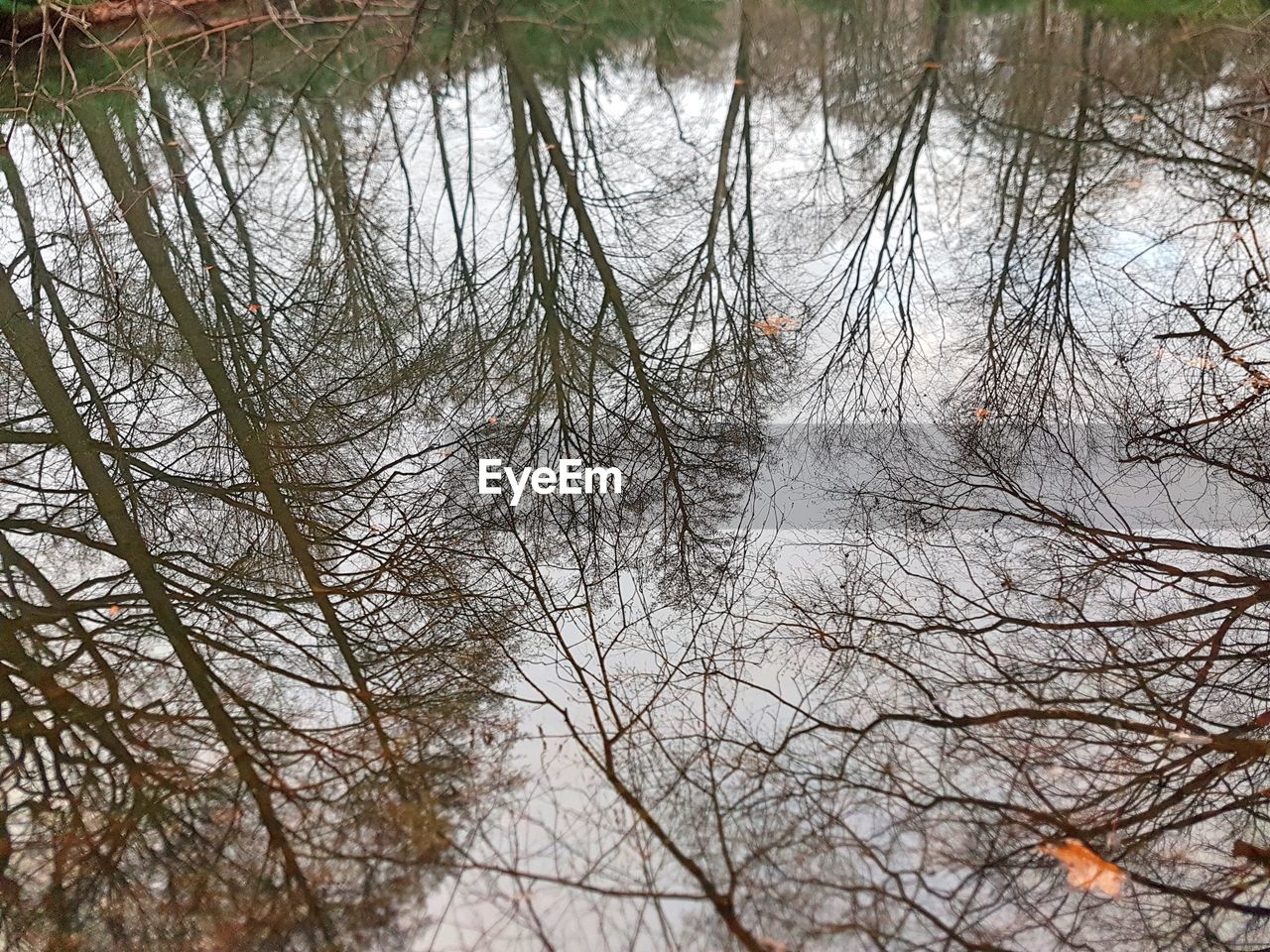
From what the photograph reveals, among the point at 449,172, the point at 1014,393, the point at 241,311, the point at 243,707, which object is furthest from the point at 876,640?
the point at 449,172

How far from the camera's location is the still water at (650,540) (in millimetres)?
2061

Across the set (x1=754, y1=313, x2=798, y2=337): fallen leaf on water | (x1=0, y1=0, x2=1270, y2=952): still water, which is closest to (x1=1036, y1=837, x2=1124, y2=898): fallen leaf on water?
(x1=0, y1=0, x2=1270, y2=952): still water

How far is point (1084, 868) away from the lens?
198cm

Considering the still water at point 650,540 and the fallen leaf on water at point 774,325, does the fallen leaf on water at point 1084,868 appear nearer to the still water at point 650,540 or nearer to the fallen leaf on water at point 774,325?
the still water at point 650,540

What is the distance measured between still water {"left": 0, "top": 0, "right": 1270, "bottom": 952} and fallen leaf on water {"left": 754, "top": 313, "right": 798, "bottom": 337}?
0.07 feet

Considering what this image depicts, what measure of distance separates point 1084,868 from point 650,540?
148 centimetres

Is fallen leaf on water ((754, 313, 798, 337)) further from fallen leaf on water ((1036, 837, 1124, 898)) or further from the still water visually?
fallen leaf on water ((1036, 837, 1124, 898))

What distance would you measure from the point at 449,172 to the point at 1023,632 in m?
4.52

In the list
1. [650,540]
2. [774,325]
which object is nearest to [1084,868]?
[650,540]

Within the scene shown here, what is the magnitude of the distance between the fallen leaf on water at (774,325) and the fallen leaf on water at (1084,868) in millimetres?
2601

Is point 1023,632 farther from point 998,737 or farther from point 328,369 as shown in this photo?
point 328,369

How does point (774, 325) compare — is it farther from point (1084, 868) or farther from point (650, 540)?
point (1084, 868)

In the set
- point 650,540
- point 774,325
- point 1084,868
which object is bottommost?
point 1084,868

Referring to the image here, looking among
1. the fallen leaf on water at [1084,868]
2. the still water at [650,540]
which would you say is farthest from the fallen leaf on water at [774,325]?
the fallen leaf on water at [1084,868]
